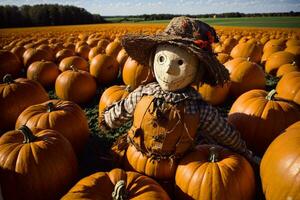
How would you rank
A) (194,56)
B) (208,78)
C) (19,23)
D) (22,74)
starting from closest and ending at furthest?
(194,56)
(208,78)
(22,74)
(19,23)

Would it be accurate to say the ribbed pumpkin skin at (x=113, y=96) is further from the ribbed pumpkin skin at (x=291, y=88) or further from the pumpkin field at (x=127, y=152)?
the ribbed pumpkin skin at (x=291, y=88)

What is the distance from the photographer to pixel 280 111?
3.54 meters

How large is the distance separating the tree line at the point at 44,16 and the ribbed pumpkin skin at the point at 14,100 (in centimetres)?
3511

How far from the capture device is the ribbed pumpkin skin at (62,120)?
11.6ft

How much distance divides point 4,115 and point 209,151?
387 centimetres

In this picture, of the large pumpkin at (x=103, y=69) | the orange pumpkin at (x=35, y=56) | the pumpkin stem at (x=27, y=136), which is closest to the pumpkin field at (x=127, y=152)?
the pumpkin stem at (x=27, y=136)

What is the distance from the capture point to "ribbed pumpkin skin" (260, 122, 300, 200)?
2.24 metres

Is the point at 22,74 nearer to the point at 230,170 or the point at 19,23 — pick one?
the point at 230,170

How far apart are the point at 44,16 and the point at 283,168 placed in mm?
57810

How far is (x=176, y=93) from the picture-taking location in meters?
2.82

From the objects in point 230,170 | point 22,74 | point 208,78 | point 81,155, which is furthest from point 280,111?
point 22,74

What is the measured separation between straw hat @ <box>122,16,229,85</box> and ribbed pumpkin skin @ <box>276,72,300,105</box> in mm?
2422

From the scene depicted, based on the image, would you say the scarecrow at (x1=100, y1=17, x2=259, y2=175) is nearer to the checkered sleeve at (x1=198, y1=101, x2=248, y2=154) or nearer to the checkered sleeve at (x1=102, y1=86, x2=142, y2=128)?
the checkered sleeve at (x1=198, y1=101, x2=248, y2=154)

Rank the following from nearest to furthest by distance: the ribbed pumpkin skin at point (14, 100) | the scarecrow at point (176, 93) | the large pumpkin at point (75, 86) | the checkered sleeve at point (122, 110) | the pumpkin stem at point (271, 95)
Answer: the scarecrow at point (176, 93) < the checkered sleeve at point (122, 110) < the pumpkin stem at point (271, 95) < the ribbed pumpkin skin at point (14, 100) < the large pumpkin at point (75, 86)
